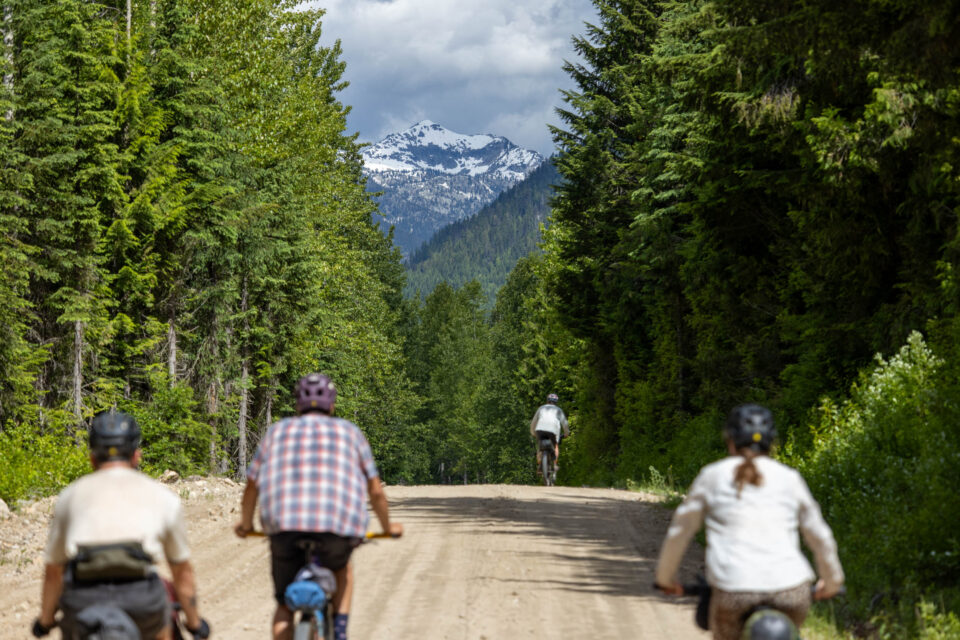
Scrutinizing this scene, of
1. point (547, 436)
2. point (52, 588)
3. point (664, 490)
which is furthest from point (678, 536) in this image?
point (547, 436)

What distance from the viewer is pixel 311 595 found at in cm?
534

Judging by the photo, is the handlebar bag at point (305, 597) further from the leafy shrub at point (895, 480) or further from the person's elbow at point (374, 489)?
the leafy shrub at point (895, 480)

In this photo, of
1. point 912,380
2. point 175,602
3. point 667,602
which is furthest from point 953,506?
point 175,602

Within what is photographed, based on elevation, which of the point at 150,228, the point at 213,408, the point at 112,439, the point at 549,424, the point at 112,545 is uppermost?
the point at 150,228

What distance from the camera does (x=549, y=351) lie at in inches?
2655

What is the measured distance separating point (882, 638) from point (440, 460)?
10381 centimetres

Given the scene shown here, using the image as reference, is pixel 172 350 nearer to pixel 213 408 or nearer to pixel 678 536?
pixel 213 408

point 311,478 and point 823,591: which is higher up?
point 311,478

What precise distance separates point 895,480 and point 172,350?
22262 mm

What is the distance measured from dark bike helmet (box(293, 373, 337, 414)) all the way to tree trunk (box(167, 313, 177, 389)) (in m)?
23.5

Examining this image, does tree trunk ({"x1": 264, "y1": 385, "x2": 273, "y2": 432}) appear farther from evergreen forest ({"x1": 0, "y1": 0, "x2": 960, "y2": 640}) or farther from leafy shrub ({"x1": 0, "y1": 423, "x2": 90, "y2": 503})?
leafy shrub ({"x1": 0, "y1": 423, "x2": 90, "y2": 503})

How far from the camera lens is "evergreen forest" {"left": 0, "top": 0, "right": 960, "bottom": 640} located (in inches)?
493

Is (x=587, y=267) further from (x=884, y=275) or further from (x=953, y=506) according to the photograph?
(x=953, y=506)

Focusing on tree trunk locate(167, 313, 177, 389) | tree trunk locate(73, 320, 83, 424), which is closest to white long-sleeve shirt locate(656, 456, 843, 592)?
tree trunk locate(73, 320, 83, 424)
